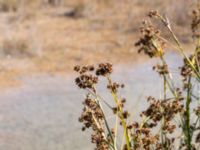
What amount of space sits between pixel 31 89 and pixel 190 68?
214 inches

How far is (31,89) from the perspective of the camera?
8.38 metres

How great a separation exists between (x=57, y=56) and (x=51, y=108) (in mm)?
2430

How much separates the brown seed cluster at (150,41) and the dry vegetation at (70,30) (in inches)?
247

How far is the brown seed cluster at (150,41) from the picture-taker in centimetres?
284

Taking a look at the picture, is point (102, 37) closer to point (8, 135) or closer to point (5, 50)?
point (5, 50)

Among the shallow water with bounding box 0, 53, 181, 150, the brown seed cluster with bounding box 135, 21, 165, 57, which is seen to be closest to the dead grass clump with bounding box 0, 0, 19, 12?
the shallow water with bounding box 0, 53, 181, 150

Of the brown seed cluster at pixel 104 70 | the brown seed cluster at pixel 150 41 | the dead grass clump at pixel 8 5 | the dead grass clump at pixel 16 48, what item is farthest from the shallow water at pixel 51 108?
the dead grass clump at pixel 8 5

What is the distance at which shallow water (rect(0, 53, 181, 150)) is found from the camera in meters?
6.50

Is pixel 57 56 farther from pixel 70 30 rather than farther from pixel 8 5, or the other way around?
pixel 8 5

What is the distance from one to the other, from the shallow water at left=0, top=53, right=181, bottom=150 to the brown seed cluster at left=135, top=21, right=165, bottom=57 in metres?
2.98

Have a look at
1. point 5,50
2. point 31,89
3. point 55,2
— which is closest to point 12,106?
point 31,89

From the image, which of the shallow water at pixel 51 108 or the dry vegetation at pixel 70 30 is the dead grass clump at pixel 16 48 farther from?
the shallow water at pixel 51 108

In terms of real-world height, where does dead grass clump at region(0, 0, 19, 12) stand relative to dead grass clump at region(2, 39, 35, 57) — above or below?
above

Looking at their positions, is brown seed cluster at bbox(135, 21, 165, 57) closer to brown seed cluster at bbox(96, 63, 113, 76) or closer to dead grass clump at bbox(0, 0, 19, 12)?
brown seed cluster at bbox(96, 63, 113, 76)
